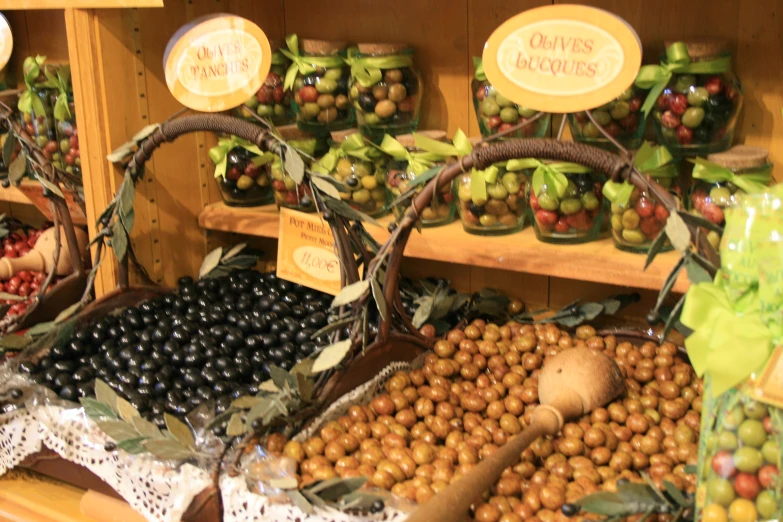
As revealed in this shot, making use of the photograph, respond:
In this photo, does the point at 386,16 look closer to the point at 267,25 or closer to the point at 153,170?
the point at 267,25

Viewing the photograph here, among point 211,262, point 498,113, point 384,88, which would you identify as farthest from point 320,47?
point 211,262

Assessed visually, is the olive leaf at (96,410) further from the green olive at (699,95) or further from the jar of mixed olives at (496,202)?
the green olive at (699,95)

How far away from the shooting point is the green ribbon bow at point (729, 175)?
2.96 ft

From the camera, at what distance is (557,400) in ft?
3.67

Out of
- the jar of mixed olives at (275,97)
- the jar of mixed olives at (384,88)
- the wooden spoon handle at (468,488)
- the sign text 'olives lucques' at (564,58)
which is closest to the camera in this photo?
the wooden spoon handle at (468,488)

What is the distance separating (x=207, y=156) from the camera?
171cm

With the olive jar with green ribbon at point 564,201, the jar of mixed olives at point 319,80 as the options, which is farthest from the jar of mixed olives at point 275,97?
the olive jar with green ribbon at point 564,201

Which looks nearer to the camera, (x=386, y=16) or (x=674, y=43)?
(x=674, y=43)

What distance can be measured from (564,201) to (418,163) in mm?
244

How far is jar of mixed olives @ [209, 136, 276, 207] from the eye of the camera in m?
1.56

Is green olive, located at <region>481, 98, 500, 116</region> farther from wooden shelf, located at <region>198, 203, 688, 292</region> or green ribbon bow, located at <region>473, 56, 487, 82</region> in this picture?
wooden shelf, located at <region>198, 203, 688, 292</region>

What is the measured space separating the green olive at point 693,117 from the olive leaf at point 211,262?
2.97ft

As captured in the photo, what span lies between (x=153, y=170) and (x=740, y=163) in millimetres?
1042

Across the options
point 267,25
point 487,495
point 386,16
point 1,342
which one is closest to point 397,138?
point 386,16
